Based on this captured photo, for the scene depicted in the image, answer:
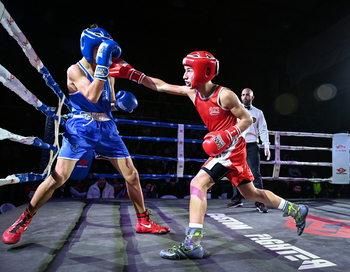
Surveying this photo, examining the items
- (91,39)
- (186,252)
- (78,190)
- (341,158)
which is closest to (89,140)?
(91,39)

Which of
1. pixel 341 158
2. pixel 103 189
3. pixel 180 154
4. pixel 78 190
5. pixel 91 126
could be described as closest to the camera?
pixel 91 126

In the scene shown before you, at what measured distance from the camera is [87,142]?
1719 millimetres

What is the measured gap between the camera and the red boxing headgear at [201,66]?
1.57 m

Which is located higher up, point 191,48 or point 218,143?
point 191,48

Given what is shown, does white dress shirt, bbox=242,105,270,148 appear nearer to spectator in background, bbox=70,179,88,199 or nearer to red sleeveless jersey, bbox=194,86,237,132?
red sleeveless jersey, bbox=194,86,237,132

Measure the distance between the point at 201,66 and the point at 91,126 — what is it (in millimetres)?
853

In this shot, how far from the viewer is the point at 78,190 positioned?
4.70 meters

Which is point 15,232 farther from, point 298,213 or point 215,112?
point 298,213

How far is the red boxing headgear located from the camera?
1567 millimetres

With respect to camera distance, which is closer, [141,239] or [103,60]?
[103,60]

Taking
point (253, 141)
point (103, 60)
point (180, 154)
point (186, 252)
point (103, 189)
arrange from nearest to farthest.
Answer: point (186, 252) → point (103, 60) → point (253, 141) → point (180, 154) → point (103, 189)

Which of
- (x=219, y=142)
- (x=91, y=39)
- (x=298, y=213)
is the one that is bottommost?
(x=298, y=213)

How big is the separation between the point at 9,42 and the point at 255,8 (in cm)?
784

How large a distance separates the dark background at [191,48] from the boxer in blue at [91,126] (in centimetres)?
456
